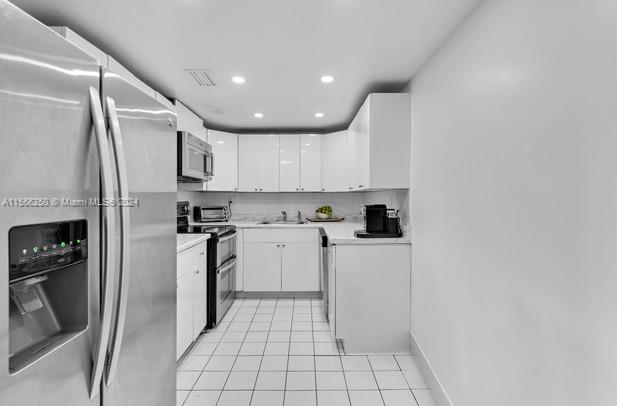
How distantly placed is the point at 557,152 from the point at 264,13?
57.9 inches

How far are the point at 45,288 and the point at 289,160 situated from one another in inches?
135

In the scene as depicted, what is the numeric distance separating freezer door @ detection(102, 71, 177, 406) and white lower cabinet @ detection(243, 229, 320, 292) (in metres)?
2.39

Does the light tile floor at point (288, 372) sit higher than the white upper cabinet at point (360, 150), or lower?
lower

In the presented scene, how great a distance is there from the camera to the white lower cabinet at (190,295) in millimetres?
2168

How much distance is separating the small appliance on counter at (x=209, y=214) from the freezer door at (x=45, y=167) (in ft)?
10.4

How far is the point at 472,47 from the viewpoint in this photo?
1541 mm

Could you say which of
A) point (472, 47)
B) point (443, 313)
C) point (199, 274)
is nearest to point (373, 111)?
point (472, 47)

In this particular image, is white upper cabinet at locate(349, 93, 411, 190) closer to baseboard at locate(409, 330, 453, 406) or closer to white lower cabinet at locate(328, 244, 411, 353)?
white lower cabinet at locate(328, 244, 411, 353)

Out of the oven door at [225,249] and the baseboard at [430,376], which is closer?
the baseboard at [430,376]

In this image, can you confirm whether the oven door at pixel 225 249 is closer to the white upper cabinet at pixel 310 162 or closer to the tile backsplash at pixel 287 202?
the tile backsplash at pixel 287 202

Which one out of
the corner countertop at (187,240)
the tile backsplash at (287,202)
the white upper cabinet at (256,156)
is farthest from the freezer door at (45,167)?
the tile backsplash at (287,202)

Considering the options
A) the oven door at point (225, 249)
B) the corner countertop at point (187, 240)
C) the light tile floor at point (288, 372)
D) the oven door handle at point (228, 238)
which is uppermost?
the corner countertop at point (187, 240)

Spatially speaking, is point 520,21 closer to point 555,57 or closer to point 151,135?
point 555,57

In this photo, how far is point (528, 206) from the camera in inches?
44.4
